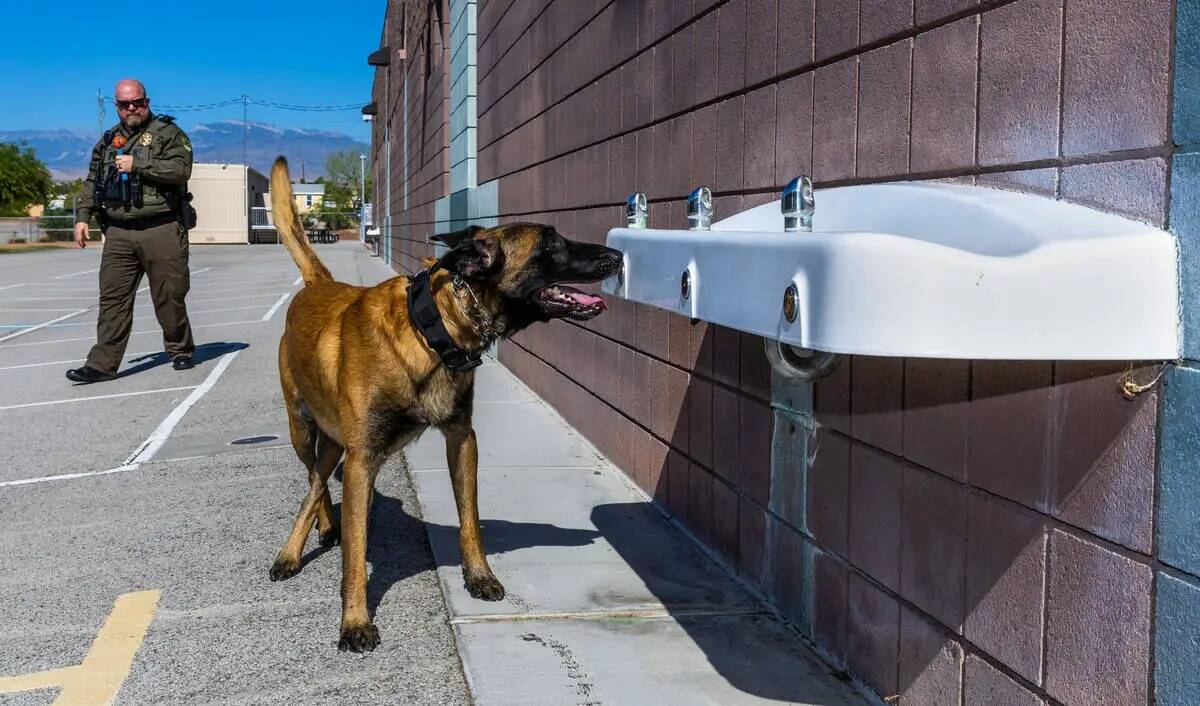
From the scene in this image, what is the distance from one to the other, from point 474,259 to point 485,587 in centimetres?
121

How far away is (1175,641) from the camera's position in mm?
1973

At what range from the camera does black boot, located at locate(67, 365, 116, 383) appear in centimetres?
966

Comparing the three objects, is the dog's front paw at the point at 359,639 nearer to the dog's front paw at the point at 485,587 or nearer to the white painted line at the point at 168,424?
the dog's front paw at the point at 485,587

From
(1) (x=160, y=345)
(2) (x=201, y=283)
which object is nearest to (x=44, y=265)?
(2) (x=201, y=283)

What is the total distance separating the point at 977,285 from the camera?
1.86 meters

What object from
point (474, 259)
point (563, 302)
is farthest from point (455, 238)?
point (563, 302)

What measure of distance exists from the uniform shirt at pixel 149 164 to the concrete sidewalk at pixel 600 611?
4.99 m

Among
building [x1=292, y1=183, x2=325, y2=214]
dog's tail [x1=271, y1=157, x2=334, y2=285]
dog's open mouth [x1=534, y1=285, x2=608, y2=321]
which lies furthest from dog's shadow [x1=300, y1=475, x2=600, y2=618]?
building [x1=292, y1=183, x2=325, y2=214]

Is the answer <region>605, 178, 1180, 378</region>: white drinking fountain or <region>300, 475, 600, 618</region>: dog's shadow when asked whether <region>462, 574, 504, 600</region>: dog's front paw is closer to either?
<region>300, 475, 600, 618</region>: dog's shadow

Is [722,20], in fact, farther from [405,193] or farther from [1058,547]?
[405,193]

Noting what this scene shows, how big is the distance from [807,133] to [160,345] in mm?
10460

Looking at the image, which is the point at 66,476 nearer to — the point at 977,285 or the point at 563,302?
the point at 563,302

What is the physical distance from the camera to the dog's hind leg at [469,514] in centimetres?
407

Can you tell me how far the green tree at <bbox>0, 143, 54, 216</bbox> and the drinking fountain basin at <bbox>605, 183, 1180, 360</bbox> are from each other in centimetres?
10215
